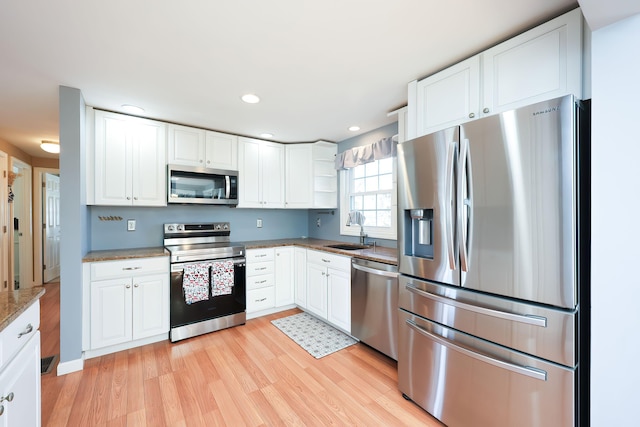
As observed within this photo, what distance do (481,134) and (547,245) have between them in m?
0.64

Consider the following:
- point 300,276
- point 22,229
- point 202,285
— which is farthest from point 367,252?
point 22,229

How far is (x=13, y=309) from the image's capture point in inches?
44.9

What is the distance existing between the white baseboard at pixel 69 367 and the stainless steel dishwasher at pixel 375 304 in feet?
7.88

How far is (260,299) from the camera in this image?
3406mm

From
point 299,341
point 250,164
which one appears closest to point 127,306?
point 299,341

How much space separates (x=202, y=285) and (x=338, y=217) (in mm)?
1983

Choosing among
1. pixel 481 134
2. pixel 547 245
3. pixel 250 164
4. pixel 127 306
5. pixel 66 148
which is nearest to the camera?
pixel 547 245

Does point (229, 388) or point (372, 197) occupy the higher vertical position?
point (372, 197)

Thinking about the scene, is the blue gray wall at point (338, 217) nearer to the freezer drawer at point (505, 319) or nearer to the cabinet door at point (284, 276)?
the cabinet door at point (284, 276)

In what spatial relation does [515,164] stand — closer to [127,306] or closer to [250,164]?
[250,164]

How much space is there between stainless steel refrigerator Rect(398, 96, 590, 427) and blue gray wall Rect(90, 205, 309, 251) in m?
2.73

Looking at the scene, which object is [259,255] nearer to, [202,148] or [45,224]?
[202,148]

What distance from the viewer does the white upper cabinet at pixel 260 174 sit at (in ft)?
11.8

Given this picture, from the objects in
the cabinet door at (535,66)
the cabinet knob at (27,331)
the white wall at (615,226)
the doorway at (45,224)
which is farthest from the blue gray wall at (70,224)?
the doorway at (45,224)
